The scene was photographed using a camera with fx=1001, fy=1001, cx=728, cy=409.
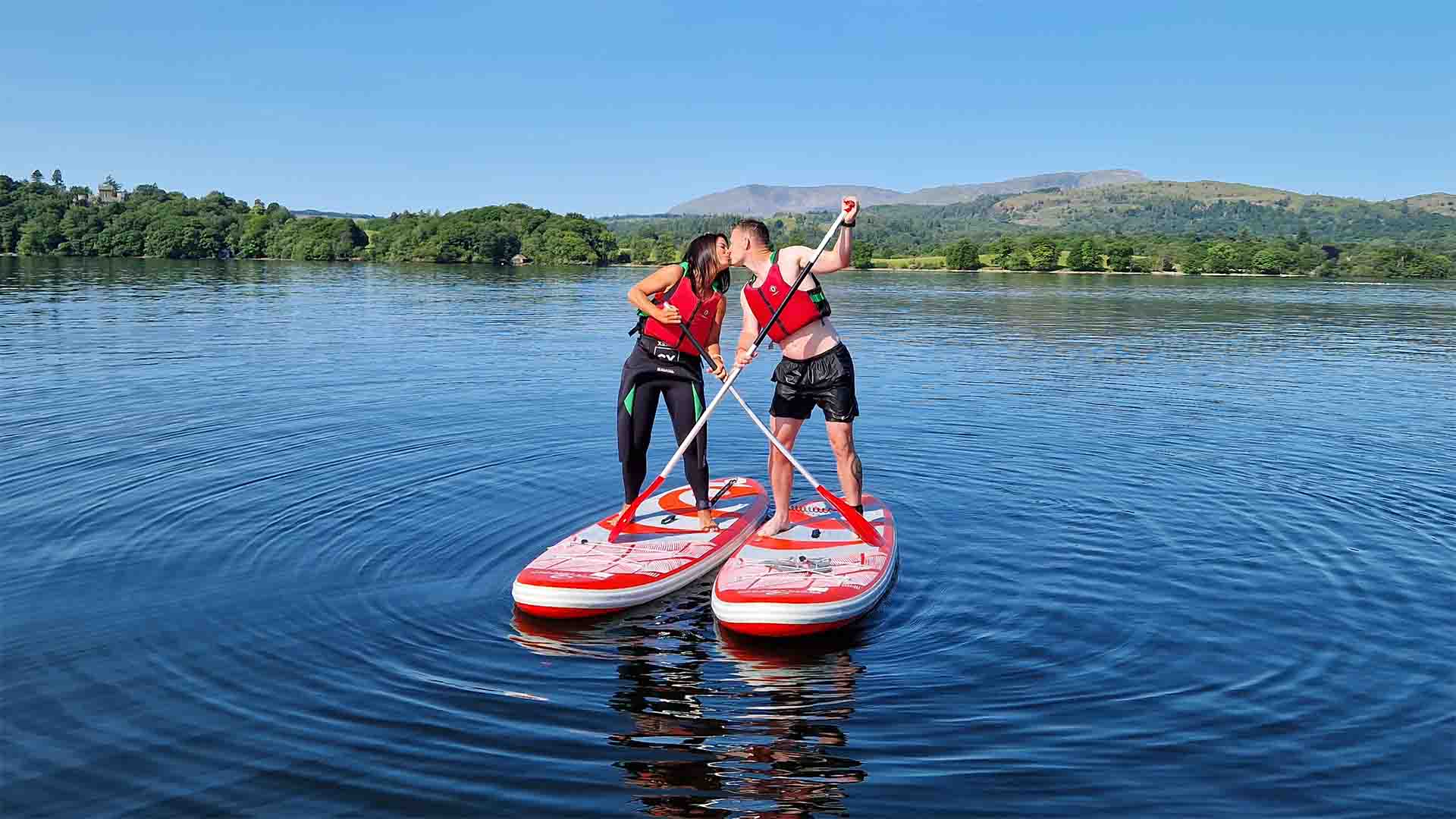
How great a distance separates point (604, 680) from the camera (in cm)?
666

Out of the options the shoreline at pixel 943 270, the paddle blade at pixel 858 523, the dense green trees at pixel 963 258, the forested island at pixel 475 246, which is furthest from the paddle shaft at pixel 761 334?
the dense green trees at pixel 963 258

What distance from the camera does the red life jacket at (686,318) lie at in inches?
347

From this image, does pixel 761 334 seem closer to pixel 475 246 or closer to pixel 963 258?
pixel 963 258

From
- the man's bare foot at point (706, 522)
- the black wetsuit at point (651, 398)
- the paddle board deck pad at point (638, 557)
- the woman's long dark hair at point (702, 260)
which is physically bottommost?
the paddle board deck pad at point (638, 557)

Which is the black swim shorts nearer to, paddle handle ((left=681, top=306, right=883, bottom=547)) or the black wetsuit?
paddle handle ((left=681, top=306, right=883, bottom=547))

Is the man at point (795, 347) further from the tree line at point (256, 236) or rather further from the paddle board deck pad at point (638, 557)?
the tree line at point (256, 236)

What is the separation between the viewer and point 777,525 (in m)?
9.02

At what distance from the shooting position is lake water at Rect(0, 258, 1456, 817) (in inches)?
212

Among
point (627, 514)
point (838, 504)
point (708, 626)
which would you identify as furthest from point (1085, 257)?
point (708, 626)

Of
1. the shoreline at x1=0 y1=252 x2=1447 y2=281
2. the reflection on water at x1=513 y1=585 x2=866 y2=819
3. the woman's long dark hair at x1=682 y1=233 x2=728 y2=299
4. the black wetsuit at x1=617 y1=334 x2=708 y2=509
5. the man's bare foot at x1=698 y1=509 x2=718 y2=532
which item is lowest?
the reflection on water at x1=513 y1=585 x2=866 y2=819

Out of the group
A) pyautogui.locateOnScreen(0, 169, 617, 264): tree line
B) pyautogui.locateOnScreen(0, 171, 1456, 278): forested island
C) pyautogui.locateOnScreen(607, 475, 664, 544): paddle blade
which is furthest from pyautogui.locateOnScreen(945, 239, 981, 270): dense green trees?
pyautogui.locateOnScreen(607, 475, 664, 544): paddle blade

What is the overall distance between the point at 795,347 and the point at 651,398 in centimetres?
138

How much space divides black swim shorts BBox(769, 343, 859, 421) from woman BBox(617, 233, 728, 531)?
621mm

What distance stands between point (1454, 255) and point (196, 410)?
17000 centimetres
